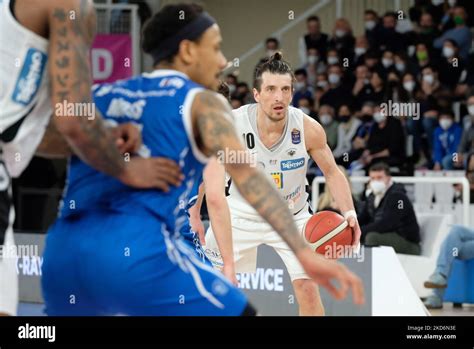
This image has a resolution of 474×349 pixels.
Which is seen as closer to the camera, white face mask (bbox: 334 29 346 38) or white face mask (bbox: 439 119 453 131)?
white face mask (bbox: 439 119 453 131)

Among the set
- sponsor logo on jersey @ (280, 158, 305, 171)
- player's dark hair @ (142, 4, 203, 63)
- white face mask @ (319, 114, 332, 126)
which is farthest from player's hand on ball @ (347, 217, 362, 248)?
white face mask @ (319, 114, 332, 126)

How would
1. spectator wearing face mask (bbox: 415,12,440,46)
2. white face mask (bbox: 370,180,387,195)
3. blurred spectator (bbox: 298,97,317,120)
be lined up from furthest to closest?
spectator wearing face mask (bbox: 415,12,440,46)
blurred spectator (bbox: 298,97,317,120)
white face mask (bbox: 370,180,387,195)

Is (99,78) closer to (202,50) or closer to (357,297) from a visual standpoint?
(202,50)

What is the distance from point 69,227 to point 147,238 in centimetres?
28

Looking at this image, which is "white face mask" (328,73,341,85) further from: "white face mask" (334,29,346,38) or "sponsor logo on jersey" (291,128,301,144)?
"sponsor logo on jersey" (291,128,301,144)

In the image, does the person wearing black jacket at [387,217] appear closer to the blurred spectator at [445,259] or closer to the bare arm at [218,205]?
the blurred spectator at [445,259]

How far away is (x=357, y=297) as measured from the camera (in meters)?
3.03

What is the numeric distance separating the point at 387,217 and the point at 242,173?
627cm

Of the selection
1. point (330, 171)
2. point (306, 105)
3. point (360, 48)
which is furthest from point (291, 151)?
point (360, 48)

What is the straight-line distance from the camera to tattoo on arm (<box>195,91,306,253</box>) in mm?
3186

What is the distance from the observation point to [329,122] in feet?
39.2

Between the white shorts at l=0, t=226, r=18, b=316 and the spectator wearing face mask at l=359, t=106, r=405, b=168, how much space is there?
8.26 meters

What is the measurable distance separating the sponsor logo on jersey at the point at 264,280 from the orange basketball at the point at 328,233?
1.63 meters
